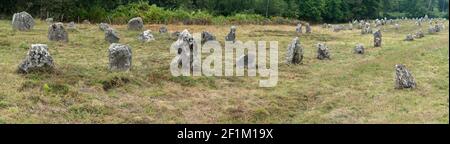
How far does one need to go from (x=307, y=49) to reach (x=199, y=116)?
17.7 m

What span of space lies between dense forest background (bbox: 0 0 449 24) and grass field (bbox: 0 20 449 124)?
4144mm

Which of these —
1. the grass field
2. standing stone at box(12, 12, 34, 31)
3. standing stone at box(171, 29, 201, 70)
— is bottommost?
the grass field

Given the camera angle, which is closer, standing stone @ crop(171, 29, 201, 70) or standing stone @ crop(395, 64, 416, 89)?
standing stone @ crop(395, 64, 416, 89)

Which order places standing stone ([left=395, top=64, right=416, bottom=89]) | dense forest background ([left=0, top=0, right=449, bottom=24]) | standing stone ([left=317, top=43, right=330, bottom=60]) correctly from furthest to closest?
dense forest background ([left=0, top=0, right=449, bottom=24]) → standing stone ([left=317, top=43, right=330, bottom=60]) → standing stone ([left=395, top=64, right=416, bottom=89])

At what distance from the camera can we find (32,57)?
56.4 ft

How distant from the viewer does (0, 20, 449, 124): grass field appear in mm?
13930

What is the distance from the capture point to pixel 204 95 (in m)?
16.8

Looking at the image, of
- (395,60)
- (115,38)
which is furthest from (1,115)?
(395,60)

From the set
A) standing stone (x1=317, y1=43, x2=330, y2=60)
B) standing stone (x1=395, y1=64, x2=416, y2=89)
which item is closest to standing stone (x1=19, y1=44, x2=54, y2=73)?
standing stone (x1=395, y1=64, x2=416, y2=89)

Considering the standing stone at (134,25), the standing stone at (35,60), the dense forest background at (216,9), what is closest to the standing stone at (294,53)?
the dense forest background at (216,9)

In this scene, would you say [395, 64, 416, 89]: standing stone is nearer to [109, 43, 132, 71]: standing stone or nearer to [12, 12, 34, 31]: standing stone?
[109, 43, 132, 71]: standing stone

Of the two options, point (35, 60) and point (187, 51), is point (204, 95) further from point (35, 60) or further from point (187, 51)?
point (35, 60)

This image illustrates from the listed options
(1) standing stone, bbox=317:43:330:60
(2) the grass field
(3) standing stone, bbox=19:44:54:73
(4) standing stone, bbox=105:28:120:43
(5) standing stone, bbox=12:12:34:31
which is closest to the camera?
(2) the grass field
